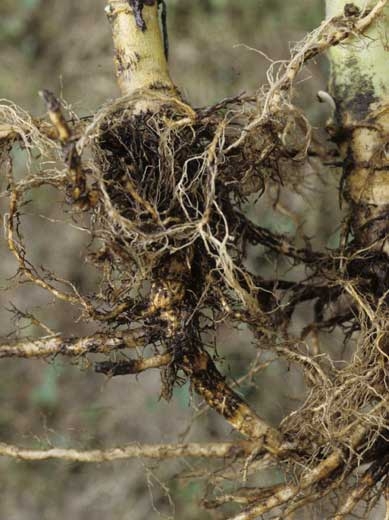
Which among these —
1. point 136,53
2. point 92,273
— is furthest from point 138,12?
point 92,273

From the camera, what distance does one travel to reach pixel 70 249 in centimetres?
197

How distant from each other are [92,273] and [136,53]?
1074 millimetres

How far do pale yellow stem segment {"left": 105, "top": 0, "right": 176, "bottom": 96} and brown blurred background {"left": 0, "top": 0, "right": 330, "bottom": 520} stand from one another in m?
0.81

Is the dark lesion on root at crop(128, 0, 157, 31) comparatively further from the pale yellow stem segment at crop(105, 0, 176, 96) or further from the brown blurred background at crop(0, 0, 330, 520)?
the brown blurred background at crop(0, 0, 330, 520)

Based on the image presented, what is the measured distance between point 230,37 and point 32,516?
1.30 m

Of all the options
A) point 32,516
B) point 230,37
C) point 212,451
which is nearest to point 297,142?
point 212,451

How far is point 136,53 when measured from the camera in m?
0.90

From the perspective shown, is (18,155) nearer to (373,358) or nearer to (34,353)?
(34,353)

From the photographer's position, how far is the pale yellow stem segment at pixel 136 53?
0.89 meters

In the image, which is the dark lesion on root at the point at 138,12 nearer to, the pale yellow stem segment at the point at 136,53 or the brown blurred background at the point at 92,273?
the pale yellow stem segment at the point at 136,53

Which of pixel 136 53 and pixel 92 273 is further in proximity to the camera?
pixel 92 273

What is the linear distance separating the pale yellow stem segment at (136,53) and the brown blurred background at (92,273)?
0.81 metres

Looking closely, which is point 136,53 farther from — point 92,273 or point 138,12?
point 92,273

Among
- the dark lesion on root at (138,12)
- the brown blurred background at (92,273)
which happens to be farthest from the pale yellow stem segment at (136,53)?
the brown blurred background at (92,273)
